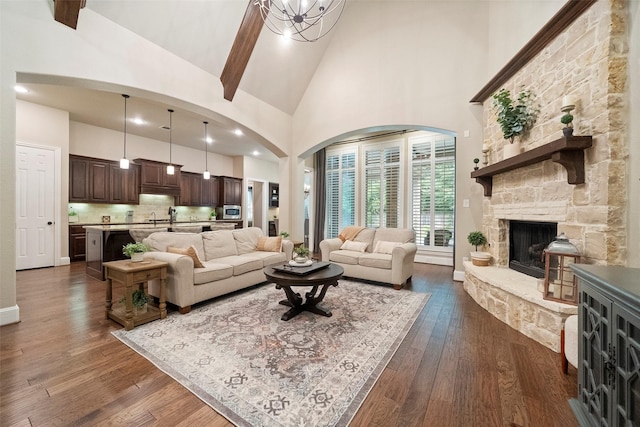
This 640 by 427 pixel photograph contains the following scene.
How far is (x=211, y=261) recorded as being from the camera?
3.74 meters

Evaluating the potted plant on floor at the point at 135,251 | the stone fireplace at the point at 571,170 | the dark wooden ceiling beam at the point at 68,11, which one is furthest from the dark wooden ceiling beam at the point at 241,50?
the stone fireplace at the point at 571,170

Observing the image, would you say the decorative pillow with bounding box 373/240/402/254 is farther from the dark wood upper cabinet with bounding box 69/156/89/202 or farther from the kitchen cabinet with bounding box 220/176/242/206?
the dark wood upper cabinet with bounding box 69/156/89/202

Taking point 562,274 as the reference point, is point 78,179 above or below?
above

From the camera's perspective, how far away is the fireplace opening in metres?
3.05

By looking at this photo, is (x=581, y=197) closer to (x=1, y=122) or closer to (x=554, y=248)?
(x=554, y=248)

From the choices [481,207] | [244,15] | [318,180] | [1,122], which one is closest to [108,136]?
[1,122]

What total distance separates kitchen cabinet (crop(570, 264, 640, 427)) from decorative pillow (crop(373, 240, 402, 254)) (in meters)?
2.86

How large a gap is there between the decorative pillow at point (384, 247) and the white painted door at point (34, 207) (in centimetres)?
664

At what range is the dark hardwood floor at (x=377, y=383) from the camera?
152cm

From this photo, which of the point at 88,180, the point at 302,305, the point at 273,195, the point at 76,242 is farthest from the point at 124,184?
the point at 302,305

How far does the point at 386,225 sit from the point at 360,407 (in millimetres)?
5524

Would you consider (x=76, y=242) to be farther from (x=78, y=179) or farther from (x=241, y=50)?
(x=241, y=50)

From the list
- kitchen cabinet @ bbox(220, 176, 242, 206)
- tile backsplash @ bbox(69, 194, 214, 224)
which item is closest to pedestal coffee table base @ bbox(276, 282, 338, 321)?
tile backsplash @ bbox(69, 194, 214, 224)

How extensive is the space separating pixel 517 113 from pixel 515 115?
0.03 meters
